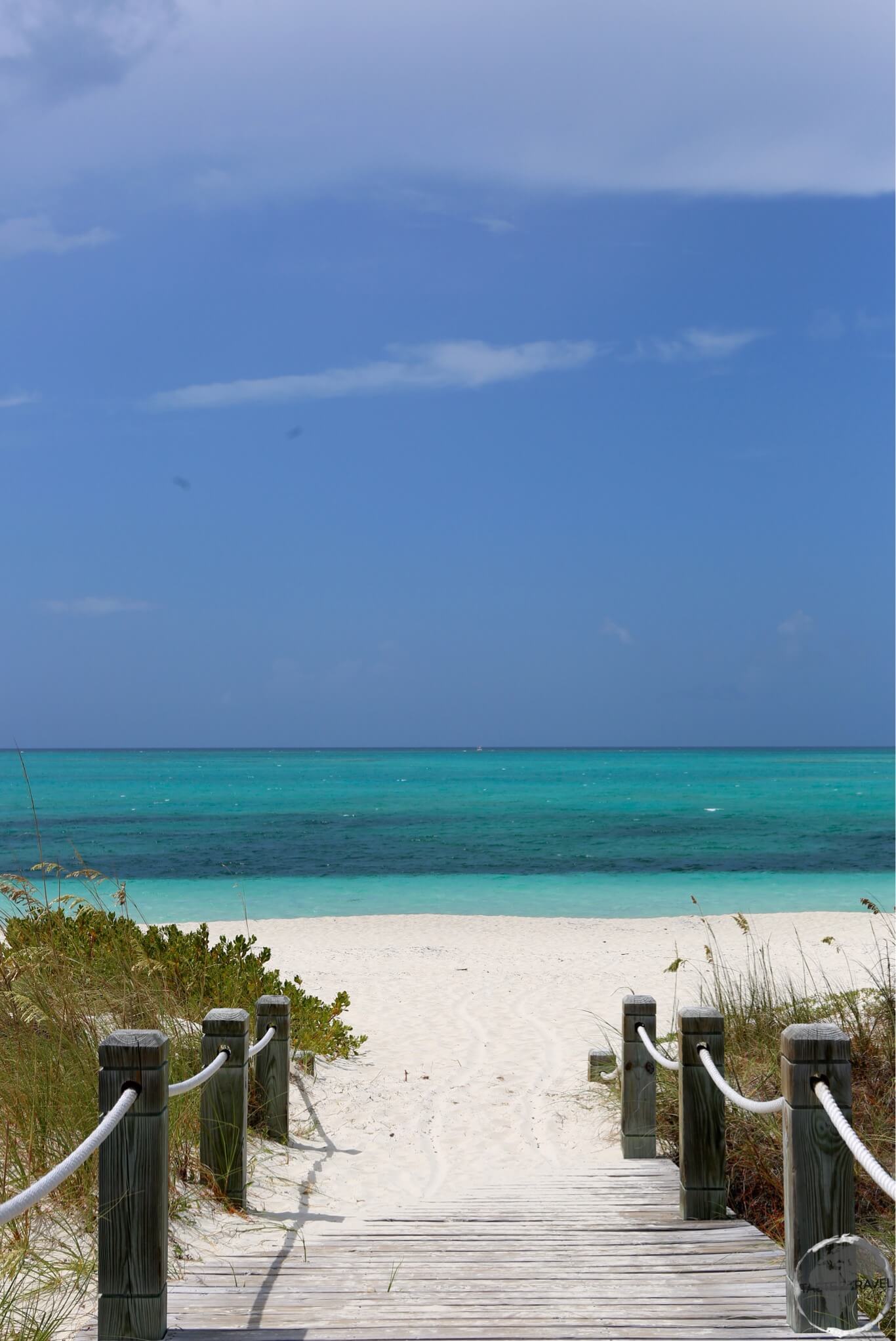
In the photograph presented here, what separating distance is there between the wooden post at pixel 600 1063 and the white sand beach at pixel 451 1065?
0.17 meters

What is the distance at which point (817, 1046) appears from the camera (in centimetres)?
331

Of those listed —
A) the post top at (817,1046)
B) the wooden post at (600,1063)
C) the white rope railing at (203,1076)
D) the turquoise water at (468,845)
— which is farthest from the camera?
the turquoise water at (468,845)

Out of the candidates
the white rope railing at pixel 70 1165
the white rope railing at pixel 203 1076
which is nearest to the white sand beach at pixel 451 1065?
the white rope railing at pixel 203 1076

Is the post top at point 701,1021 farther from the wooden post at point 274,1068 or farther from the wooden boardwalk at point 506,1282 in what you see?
the wooden post at point 274,1068

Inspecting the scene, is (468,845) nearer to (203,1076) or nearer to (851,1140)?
(203,1076)

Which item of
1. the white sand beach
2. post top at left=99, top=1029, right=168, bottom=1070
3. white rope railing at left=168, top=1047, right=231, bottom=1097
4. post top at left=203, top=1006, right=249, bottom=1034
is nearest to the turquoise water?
post top at left=203, top=1006, right=249, bottom=1034

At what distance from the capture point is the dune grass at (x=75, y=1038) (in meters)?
3.96

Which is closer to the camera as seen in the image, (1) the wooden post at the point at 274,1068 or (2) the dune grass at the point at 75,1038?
(2) the dune grass at the point at 75,1038

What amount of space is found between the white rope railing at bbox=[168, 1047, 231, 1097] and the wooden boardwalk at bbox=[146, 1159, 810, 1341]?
698mm

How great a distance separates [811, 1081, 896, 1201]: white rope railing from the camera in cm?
279

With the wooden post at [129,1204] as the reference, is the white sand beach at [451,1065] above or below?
below

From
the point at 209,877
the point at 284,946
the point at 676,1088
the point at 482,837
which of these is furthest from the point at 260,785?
the point at 676,1088

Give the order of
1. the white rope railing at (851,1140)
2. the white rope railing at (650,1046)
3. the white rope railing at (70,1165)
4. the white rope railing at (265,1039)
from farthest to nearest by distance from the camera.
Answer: the white rope railing at (265,1039) < the white rope railing at (650,1046) < the white rope railing at (851,1140) < the white rope railing at (70,1165)

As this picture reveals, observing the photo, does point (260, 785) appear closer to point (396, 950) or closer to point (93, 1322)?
point (396, 950)
